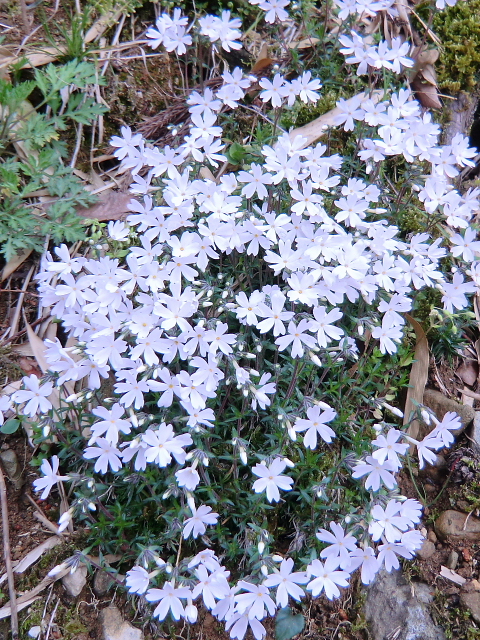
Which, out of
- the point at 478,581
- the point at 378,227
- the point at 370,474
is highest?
the point at 378,227

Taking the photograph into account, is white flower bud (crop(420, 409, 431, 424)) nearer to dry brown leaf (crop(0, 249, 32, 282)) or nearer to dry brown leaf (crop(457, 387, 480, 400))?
dry brown leaf (crop(457, 387, 480, 400))

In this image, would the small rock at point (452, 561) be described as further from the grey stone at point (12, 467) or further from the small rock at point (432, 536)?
the grey stone at point (12, 467)

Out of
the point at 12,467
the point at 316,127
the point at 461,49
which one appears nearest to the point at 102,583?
the point at 12,467

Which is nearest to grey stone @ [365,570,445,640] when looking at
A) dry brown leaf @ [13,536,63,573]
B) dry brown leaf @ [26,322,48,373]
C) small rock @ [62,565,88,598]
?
small rock @ [62,565,88,598]

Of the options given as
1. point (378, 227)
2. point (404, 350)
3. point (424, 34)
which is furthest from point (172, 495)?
point (424, 34)

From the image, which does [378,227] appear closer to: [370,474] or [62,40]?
[370,474]

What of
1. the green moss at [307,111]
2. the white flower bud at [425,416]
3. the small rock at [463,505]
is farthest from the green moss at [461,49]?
the small rock at [463,505]
